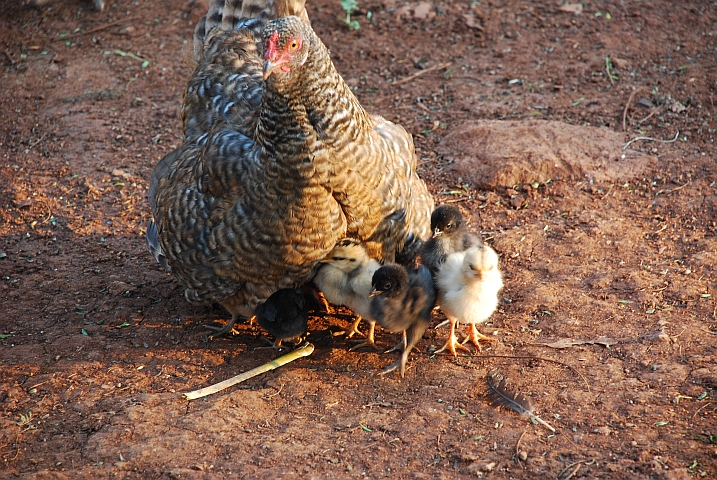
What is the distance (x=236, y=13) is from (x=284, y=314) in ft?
8.91

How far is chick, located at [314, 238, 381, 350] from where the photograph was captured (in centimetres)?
470

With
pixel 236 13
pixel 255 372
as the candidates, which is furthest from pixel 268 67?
pixel 236 13

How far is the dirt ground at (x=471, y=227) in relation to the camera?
3984mm

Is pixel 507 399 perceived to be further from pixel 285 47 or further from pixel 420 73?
pixel 420 73

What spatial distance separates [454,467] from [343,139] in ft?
6.18

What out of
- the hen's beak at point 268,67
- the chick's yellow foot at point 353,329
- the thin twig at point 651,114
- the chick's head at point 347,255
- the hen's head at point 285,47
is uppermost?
the hen's head at point 285,47

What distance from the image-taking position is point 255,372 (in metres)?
4.67

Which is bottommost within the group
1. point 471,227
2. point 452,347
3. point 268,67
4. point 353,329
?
point 353,329

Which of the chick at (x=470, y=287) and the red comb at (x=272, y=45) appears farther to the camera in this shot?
the chick at (x=470, y=287)

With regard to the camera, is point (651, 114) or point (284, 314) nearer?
point (284, 314)

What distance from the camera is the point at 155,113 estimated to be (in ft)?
25.9

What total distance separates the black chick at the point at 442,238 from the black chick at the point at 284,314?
2.94ft

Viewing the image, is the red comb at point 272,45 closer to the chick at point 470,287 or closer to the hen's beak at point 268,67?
the hen's beak at point 268,67

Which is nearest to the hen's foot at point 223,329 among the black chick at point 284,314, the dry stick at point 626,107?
the black chick at point 284,314
